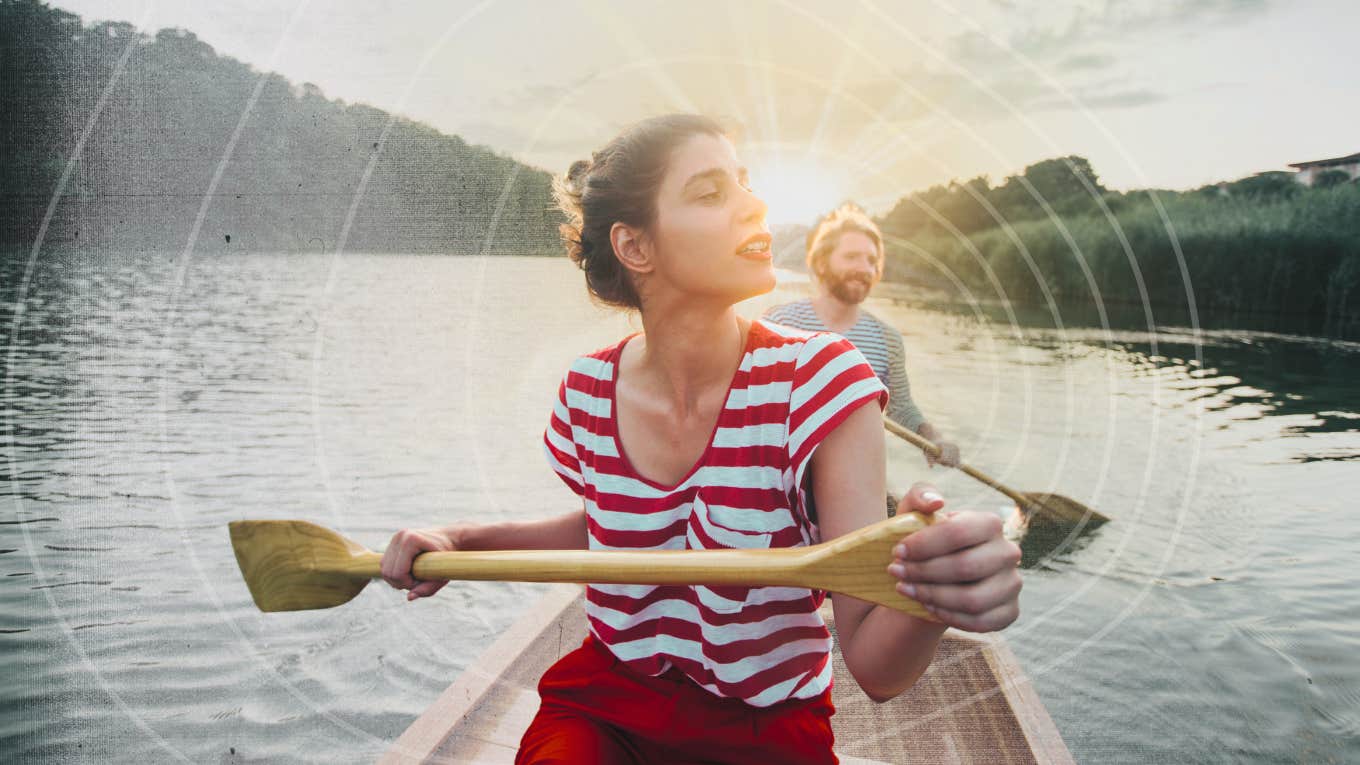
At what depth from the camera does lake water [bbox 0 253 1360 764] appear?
470 cm

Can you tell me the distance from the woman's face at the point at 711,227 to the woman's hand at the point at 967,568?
2.19 ft

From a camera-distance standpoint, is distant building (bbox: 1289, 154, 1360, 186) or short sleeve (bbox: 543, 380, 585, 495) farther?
distant building (bbox: 1289, 154, 1360, 186)

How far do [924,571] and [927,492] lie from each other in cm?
10

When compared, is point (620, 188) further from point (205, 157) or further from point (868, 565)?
point (205, 157)

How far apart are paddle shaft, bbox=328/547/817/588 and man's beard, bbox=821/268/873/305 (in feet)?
10.8

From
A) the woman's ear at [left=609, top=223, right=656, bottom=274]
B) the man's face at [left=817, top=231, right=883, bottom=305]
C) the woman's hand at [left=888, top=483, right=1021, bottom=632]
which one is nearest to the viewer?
the woman's hand at [left=888, top=483, right=1021, bottom=632]

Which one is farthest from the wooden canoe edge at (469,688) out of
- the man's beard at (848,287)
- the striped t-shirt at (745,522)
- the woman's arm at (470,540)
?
the man's beard at (848,287)

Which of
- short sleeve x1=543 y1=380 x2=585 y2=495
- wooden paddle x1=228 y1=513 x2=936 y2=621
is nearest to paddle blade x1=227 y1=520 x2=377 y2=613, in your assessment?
wooden paddle x1=228 y1=513 x2=936 y2=621

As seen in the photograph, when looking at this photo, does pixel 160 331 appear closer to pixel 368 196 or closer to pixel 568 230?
pixel 368 196

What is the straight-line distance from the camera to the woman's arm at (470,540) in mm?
1533

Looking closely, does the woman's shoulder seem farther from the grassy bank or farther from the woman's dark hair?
the grassy bank

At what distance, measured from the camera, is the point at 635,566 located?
126cm

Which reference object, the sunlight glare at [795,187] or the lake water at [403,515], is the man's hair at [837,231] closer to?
the sunlight glare at [795,187]

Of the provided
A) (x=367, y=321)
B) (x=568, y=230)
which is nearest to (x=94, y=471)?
(x=568, y=230)
